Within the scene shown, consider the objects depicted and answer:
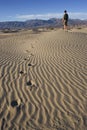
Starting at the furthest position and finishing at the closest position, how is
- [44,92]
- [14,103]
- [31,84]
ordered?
[31,84] < [44,92] < [14,103]

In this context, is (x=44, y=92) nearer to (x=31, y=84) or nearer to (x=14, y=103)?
(x=31, y=84)

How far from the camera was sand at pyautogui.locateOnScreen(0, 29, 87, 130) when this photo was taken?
19.9 feet

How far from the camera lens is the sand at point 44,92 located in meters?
6.05

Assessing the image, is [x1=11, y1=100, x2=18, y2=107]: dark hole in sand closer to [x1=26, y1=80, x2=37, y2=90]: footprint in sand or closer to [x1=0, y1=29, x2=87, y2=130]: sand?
[x1=0, y1=29, x2=87, y2=130]: sand

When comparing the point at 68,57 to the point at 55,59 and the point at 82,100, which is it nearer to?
the point at 55,59

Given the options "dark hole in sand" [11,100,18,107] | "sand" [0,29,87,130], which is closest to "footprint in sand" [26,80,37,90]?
"sand" [0,29,87,130]

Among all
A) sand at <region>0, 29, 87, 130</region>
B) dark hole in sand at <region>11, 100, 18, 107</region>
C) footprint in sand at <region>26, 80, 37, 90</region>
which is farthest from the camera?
footprint in sand at <region>26, 80, 37, 90</region>

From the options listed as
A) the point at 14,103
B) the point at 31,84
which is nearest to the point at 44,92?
the point at 31,84

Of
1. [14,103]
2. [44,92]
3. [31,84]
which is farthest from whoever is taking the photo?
[31,84]

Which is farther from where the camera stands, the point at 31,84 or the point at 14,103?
the point at 31,84

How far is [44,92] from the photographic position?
767cm

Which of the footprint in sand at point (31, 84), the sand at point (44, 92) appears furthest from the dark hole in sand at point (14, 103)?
the footprint in sand at point (31, 84)

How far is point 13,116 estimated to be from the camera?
6301mm

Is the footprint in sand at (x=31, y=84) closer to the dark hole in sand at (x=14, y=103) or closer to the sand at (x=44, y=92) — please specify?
the sand at (x=44, y=92)
